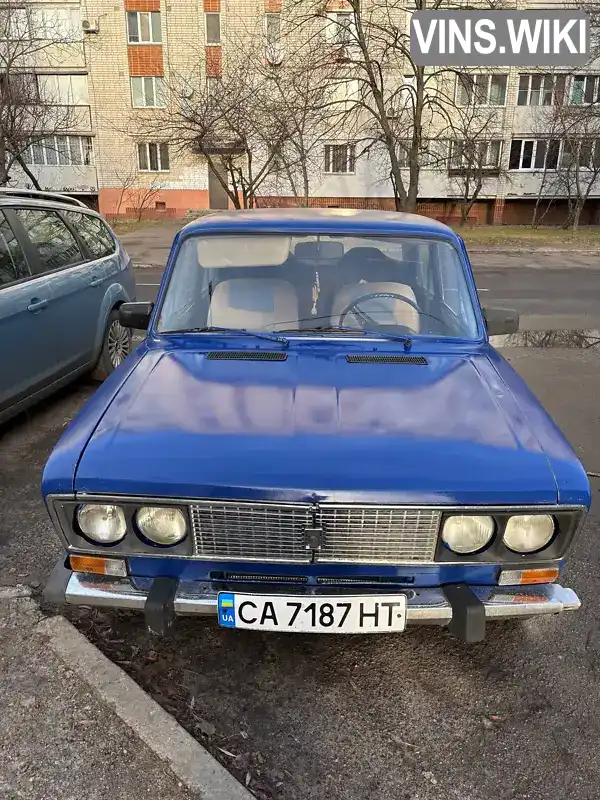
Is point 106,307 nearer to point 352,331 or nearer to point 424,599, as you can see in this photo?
point 352,331

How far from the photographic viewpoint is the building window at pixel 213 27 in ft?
104

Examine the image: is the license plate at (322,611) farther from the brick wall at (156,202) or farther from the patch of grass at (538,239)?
the brick wall at (156,202)

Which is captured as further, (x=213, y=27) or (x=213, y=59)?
(x=213, y=27)

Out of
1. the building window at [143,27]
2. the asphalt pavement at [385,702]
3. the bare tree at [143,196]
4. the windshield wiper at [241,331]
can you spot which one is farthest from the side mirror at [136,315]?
the building window at [143,27]

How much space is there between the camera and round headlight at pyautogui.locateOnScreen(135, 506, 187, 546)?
2.22 m

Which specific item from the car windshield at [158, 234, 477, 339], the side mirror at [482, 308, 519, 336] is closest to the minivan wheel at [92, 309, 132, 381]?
the car windshield at [158, 234, 477, 339]

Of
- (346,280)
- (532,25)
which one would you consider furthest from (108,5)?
(346,280)

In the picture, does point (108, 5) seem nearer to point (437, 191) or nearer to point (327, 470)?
point (437, 191)

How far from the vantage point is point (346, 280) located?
3357 mm

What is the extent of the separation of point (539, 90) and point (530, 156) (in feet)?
10.9

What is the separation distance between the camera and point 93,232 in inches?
248

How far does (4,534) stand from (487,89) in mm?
35674

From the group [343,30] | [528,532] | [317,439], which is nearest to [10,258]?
[317,439]

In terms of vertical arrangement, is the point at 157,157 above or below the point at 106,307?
above
